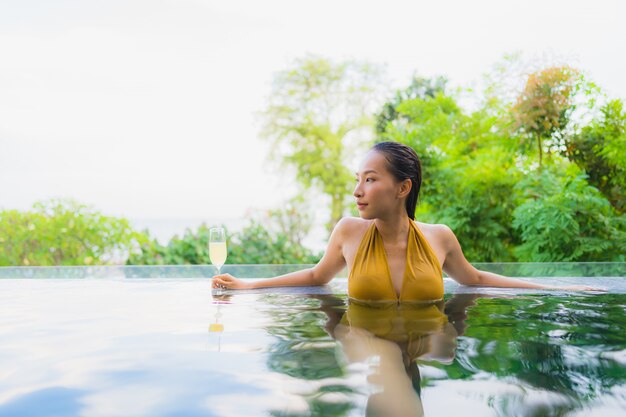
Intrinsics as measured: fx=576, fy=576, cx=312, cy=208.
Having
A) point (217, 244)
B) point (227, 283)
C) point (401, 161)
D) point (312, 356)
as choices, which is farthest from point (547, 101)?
point (312, 356)

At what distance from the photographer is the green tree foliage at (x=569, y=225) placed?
22.8 ft

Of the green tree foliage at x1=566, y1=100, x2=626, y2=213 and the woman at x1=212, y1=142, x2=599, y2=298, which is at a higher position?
the green tree foliage at x1=566, y1=100, x2=626, y2=213

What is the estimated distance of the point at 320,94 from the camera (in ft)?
66.7

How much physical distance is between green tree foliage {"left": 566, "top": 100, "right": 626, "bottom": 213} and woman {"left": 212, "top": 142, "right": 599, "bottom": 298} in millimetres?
5942

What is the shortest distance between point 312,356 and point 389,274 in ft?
3.58

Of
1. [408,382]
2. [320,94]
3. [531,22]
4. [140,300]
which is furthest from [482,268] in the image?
[320,94]

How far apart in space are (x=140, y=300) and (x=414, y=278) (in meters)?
1.64

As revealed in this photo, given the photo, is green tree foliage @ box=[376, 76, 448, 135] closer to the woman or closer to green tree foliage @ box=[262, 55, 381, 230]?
green tree foliage @ box=[262, 55, 381, 230]

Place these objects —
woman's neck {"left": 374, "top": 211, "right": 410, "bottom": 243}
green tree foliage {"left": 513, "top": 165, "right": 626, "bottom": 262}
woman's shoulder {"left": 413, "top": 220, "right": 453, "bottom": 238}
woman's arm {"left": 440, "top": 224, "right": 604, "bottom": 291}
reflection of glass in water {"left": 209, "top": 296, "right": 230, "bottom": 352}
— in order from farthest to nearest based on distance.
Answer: green tree foliage {"left": 513, "top": 165, "right": 626, "bottom": 262}
woman's arm {"left": 440, "top": 224, "right": 604, "bottom": 291}
woman's shoulder {"left": 413, "top": 220, "right": 453, "bottom": 238}
woman's neck {"left": 374, "top": 211, "right": 410, "bottom": 243}
reflection of glass in water {"left": 209, "top": 296, "right": 230, "bottom": 352}

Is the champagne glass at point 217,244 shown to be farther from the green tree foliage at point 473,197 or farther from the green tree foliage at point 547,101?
the green tree foliage at point 547,101

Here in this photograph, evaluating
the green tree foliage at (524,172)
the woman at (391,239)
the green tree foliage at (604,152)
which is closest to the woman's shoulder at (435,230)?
the woman at (391,239)

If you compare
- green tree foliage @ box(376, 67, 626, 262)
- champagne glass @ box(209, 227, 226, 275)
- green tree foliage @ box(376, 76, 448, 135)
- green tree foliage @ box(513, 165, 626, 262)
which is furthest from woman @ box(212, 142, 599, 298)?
green tree foliage @ box(376, 76, 448, 135)

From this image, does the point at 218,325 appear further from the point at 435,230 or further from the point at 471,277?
the point at 471,277

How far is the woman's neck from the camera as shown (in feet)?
10.5
